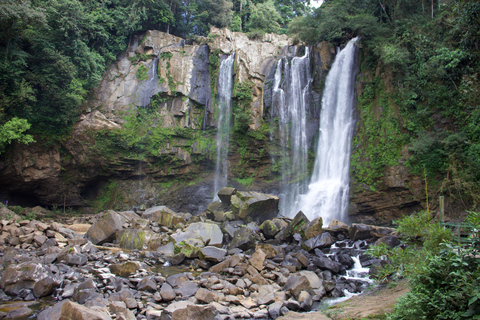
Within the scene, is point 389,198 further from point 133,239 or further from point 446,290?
point 446,290

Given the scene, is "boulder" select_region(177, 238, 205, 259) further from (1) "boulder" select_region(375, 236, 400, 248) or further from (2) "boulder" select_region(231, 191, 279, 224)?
(1) "boulder" select_region(375, 236, 400, 248)

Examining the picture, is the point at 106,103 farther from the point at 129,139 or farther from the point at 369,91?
the point at 369,91

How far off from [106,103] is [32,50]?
5606mm

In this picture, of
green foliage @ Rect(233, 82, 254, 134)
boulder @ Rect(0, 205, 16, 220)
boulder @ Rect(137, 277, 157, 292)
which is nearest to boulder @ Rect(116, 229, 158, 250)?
boulder @ Rect(137, 277, 157, 292)

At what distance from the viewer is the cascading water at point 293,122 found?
20.6m

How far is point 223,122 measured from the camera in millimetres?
22766

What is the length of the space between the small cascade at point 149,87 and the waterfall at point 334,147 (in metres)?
12.8

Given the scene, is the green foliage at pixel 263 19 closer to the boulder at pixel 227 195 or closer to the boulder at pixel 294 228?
the boulder at pixel 227 195

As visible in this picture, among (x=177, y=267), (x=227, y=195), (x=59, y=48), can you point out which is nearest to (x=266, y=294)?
(x=177, y=267)

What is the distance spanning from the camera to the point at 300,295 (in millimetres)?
7324

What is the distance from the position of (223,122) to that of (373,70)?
1084cm

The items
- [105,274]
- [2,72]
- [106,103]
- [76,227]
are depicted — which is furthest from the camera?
[106,103]

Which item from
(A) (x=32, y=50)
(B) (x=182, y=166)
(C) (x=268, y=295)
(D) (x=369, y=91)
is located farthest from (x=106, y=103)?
(C) (x=268, y=295)

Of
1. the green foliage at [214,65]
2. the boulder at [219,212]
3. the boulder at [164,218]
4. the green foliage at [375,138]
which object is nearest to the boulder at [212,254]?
the boulder at [219,212]
